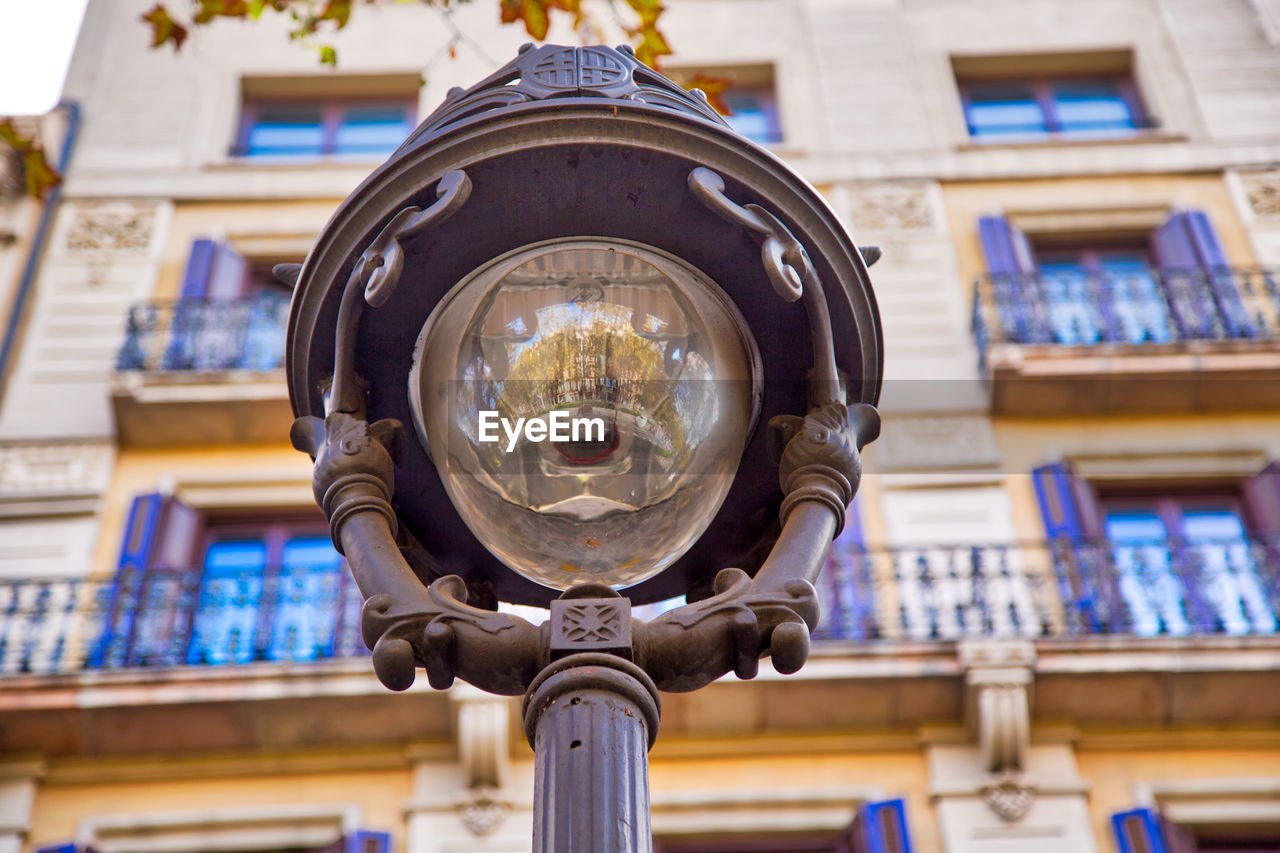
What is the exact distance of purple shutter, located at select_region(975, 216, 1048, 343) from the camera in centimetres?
1166

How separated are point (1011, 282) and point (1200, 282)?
1563mm

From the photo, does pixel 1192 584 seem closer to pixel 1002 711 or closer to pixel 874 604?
pixel 1002 711

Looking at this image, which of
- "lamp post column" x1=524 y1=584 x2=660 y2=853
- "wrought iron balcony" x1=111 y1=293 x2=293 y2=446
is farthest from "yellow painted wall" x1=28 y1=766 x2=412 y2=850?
"lamp post column" x1=524 y1=584 x2=660 y2=853

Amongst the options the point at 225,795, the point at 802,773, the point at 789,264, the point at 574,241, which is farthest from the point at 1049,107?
the point at 574,241

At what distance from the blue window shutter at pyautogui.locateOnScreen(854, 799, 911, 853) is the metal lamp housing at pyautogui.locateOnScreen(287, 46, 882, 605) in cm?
611

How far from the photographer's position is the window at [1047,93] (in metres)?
14.4

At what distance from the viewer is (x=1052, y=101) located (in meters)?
14.7

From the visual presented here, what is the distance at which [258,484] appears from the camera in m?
11.2

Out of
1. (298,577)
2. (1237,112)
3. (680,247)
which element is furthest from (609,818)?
(1237,112)

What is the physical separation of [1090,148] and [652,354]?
11845 mm

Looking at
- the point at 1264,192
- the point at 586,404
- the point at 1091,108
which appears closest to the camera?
the point at 586,404

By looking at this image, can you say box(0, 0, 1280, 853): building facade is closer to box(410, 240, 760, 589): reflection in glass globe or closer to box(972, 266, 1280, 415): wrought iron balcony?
A: box(972, 266, 1280, 415): wrought iron balcony

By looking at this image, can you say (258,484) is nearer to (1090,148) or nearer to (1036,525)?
(1036,525)

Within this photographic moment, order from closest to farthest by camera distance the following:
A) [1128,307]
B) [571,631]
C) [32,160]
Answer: [571,631], [32,160], [1128,307]
